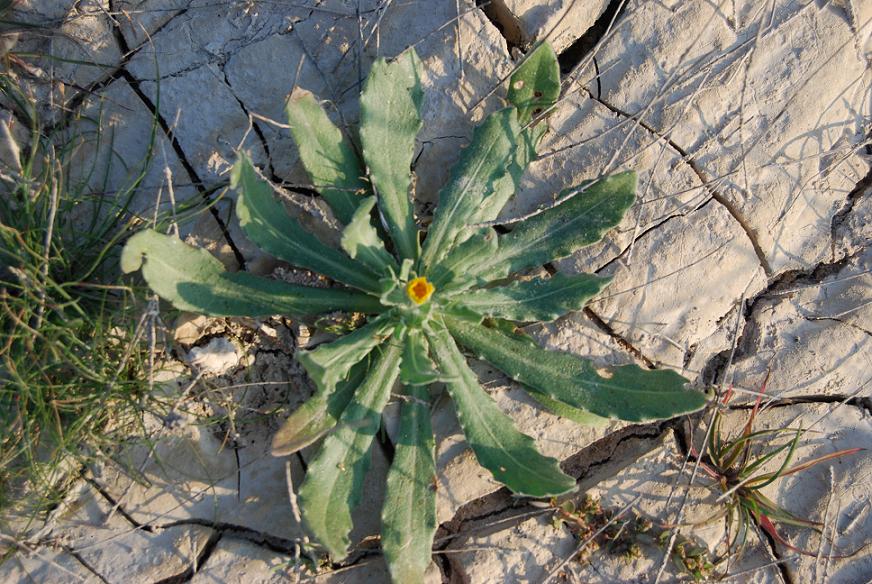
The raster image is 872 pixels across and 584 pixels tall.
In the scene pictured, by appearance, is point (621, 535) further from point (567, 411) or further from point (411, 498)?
point (411, 498)

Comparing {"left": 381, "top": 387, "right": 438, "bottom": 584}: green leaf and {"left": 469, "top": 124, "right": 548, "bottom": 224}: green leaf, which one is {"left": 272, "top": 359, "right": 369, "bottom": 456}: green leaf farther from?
{"left": 469, "top": 124, "right": 548, "bottom": 224}: green leaf

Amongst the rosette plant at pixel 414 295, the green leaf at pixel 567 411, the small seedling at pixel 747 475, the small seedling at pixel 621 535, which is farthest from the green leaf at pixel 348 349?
the small seedling at pixel 747 475

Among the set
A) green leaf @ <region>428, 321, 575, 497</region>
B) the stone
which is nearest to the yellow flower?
green leaf @ <region>428, 321, 575, 497</region>

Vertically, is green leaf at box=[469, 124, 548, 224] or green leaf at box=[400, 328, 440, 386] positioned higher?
green leaf at box=[469, 124, 548, 224]

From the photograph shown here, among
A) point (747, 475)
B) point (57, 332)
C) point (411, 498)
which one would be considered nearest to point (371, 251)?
point (411, 498)

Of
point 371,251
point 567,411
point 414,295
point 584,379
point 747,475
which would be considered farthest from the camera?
point 747,475

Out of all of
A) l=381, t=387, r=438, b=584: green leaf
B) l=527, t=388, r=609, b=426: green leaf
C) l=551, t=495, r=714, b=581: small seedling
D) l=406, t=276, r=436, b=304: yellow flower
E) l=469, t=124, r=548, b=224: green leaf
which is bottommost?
l=551, t=495, r=714, b=581: small seedling

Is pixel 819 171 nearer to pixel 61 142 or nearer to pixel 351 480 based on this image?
pixel 351 480
